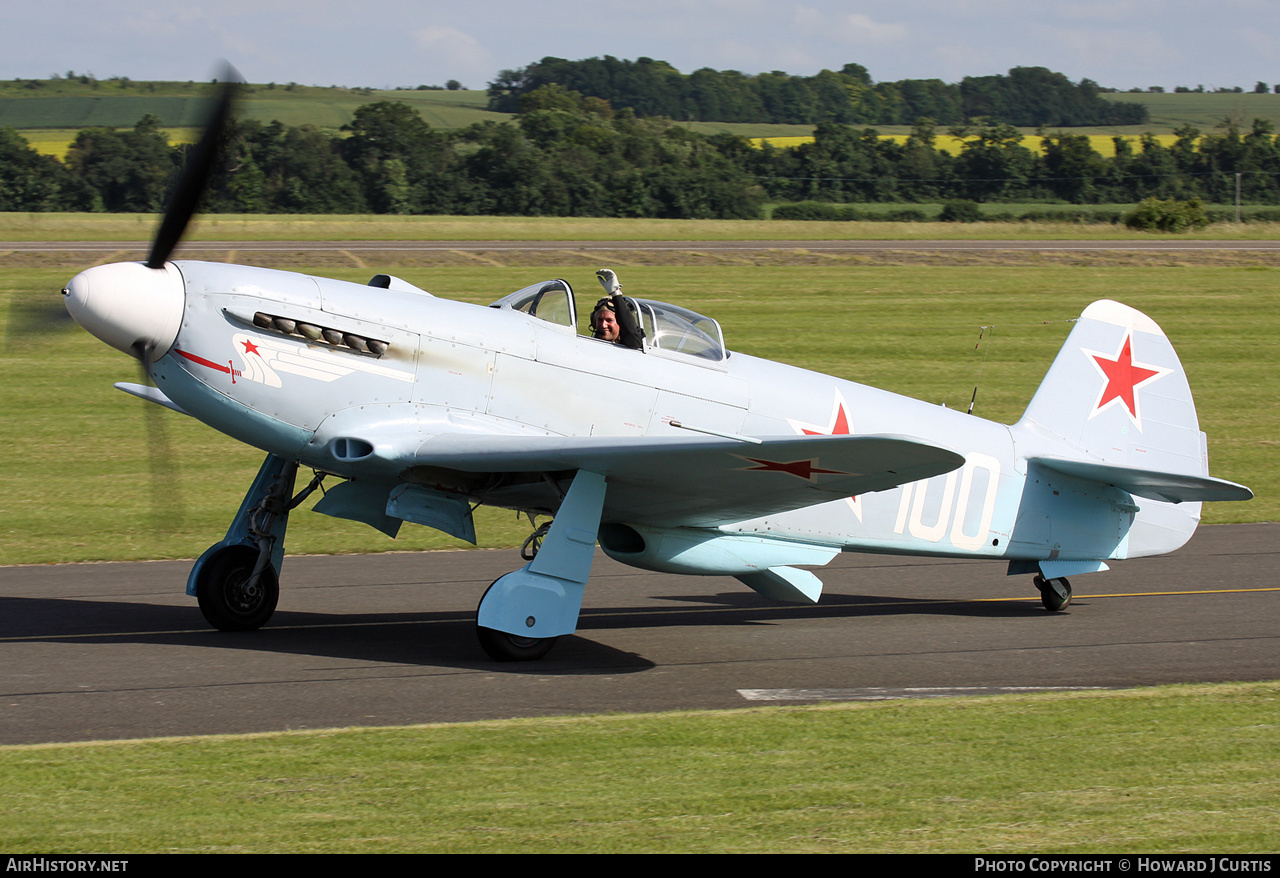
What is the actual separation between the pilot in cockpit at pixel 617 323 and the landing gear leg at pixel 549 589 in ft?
3.67

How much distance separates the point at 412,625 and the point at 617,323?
2599 millimetres

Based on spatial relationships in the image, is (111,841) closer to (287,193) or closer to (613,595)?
(613,595)

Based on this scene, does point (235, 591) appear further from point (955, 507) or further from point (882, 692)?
point (955, 507)

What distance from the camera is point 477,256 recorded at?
115 ft

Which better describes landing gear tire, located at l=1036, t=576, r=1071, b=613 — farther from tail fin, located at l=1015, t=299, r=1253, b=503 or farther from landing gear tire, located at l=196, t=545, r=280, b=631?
landing gear tire, located at l=196, t=545, r=280, b=631

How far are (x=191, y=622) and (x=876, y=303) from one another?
864 inches

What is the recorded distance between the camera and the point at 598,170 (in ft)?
210

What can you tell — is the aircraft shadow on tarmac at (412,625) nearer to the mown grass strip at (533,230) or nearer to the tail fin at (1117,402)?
the tail fin at (1117,402)

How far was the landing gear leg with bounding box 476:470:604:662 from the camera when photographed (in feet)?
24.7

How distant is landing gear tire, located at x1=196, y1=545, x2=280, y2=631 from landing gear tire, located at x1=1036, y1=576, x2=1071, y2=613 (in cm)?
575

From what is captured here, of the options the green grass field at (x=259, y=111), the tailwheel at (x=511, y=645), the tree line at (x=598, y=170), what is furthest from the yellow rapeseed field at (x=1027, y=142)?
the tailwheel at (x=511, y=645)

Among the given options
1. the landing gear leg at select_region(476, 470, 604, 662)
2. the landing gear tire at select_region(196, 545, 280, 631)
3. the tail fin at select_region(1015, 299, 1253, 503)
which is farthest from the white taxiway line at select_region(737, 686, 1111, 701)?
the landing gear tire at select_region(196, 545, 280, 631)

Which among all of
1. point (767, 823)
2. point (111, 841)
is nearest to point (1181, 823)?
point (767, 823)

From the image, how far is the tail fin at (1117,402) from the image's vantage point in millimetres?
10078
